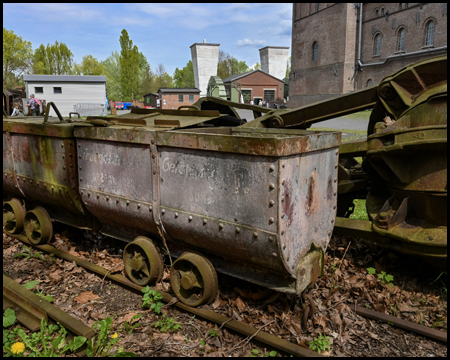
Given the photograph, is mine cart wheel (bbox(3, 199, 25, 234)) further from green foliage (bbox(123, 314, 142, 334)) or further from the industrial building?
the industrial building

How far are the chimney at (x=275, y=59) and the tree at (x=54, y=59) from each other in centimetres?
3901

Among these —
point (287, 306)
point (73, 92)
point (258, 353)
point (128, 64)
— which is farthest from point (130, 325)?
point (128, 64)

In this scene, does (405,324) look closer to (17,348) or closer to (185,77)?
(17,348)

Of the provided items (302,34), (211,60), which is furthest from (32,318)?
(211,60)

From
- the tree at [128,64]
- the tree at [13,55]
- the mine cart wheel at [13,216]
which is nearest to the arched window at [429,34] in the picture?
the mine cart wheel at [13,216]

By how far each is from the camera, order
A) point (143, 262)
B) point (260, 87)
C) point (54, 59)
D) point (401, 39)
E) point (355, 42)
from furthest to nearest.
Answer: point (54, 59) < point (260, 87) < point (355, 42) < point (401, 39) < point (143, 262)

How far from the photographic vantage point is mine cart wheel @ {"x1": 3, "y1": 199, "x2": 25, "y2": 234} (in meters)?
5.88

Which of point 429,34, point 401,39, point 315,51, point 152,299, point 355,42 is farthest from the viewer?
point 315,51

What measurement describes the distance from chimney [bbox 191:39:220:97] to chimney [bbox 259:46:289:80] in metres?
13.5

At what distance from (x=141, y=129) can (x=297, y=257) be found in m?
2.00

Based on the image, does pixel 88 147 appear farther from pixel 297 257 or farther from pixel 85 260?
pixel 297 257

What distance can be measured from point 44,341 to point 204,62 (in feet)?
186

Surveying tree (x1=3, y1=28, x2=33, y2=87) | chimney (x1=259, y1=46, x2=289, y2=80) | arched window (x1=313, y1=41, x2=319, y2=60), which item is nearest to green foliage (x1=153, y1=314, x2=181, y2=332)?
arched window (x1=313, y1=41, x2=319, y2=60)

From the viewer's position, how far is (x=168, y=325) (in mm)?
3588
